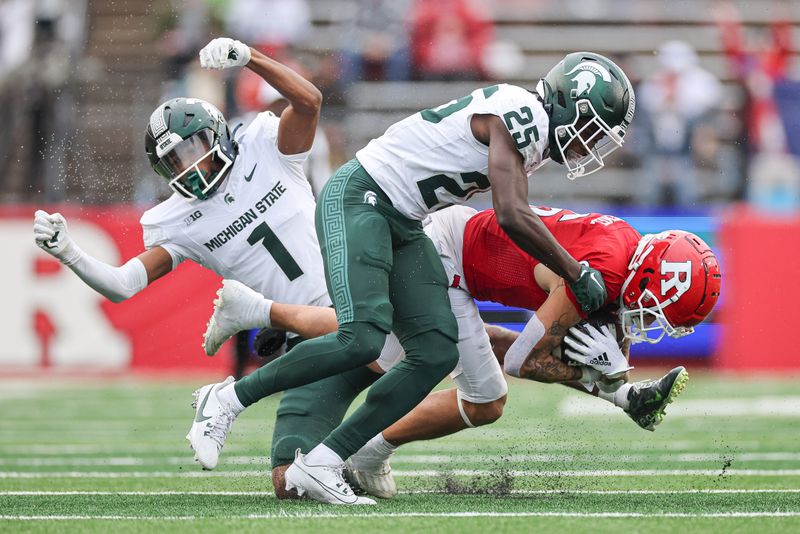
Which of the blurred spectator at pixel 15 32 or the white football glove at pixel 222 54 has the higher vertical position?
the white football glove at pixel 222 54

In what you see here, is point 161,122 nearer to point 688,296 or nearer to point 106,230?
point 688,296

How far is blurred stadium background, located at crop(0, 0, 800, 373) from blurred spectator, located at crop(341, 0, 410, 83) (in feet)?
0.06

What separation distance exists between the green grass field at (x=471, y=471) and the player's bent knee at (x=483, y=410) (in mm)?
261

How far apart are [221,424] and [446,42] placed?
23.9ft

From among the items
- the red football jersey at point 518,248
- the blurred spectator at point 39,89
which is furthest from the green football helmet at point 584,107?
the blurred spectator at point 39,89

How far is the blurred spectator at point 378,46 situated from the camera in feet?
37.2

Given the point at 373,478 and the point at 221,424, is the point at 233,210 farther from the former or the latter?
the point at 373,478

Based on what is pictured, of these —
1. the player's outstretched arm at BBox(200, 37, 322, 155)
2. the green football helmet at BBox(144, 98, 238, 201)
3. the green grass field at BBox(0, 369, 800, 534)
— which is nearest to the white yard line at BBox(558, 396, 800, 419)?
the green grass field at BBox(0, 369, 800, 534)

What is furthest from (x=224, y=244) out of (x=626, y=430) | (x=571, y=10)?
(x=571, y=10)

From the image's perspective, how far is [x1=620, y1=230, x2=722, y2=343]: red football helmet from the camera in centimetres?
474

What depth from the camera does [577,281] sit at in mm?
4445

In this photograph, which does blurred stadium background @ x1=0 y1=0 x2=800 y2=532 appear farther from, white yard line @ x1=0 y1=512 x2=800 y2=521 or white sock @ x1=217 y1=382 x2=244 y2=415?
white sock @ x1=217 y1=382 x2=244 y2=415

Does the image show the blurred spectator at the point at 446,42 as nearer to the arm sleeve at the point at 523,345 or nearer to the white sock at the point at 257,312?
the white sock at the point at 257,312

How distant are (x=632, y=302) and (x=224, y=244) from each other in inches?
64.3
